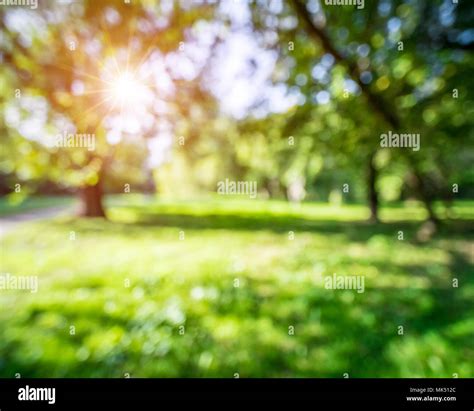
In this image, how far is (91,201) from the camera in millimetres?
6660

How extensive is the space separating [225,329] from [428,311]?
7.52ft

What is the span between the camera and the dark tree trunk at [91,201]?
6.55 meters

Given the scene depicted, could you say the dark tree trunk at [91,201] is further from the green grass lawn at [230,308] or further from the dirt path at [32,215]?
the dirt path at [32,215]

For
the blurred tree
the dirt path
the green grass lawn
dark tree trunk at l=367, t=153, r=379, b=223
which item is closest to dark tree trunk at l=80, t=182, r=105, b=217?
the green grass lawn

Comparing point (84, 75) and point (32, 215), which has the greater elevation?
point (84, 75)

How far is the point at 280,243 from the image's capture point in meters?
7.02

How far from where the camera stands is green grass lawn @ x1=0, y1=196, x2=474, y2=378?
116 inches

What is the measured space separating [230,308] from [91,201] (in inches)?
167

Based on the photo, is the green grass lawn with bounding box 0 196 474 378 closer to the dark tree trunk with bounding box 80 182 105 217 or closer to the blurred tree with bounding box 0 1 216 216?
the dark tree trunk with bounding box 80 182 105 217

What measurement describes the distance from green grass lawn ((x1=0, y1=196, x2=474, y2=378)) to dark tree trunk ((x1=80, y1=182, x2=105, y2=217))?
217 mm
